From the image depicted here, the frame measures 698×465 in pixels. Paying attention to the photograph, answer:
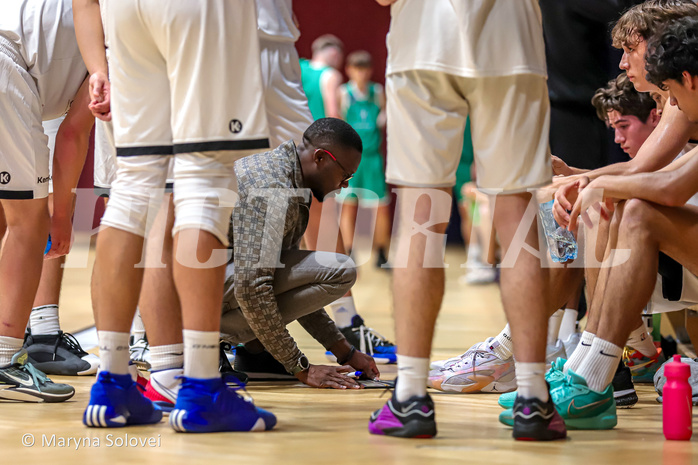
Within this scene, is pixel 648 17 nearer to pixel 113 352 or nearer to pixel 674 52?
pixel 674 52

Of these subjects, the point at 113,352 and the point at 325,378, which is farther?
the point at 325,378

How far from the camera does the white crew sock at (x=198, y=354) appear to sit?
1.78 m

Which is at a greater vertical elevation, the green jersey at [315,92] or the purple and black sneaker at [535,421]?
the green jersey at [315,92]

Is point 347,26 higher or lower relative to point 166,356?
higher

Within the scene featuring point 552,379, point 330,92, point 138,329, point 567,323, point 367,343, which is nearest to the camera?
point 552,379

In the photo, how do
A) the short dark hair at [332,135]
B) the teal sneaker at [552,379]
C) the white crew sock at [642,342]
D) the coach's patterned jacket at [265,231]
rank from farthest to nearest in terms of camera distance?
the white crew sock at [642,342]
the short dark hair at [332,135]
the coach's patterned jacket at [265,231]
the teal sneaker at [552,379]

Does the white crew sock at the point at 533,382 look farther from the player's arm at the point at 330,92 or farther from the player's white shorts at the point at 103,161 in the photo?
the player's arm at the point at 330,92

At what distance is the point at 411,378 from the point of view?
183 centimetres

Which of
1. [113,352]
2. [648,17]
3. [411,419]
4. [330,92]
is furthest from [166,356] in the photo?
[330,92]

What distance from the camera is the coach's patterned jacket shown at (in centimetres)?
242

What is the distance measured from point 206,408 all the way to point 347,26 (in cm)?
983

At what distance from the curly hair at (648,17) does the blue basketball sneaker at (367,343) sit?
4.71 feet

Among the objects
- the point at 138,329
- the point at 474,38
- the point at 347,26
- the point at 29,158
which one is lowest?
the point at 138,329

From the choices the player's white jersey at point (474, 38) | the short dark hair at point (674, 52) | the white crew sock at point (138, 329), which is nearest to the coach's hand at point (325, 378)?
the white crew sock at point (138, 329)
